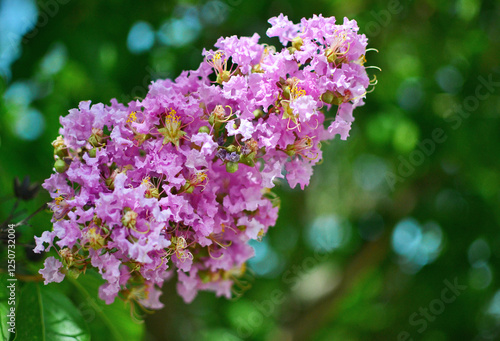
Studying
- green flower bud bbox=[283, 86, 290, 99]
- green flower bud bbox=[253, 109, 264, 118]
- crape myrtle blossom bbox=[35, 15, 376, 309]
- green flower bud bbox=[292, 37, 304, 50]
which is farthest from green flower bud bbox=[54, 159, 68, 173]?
green flower bud bbox=[292, 37, 304, 50]

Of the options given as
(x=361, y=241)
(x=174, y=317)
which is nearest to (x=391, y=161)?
(x=361, y=241)

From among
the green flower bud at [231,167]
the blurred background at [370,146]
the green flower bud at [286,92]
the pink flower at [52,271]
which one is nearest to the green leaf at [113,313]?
the blurred background at [370,146]

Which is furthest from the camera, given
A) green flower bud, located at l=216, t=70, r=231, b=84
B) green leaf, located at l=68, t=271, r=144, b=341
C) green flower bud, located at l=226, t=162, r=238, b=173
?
green leaf, located at l=68, t=271, r=144, b=341

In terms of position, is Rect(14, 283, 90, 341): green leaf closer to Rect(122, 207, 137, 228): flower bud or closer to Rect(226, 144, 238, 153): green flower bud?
Rect(122, 207, 137, 228): flower bud

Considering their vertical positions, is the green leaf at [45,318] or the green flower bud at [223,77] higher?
the green flower bud at [223,77]

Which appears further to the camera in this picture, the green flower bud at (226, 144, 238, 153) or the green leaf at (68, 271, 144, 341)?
the green leaf at (68, 271, 144, 341)

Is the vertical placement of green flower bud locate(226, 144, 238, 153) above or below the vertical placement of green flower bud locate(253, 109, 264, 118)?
below

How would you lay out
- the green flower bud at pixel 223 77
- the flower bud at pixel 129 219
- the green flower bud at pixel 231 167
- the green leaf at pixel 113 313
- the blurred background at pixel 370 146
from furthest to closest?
the blurred background at pixel 370 146
the green leaf at pixel 113 313
the green flower bud at pixel 223 77
the green flower bud at pixel 231 167
the flower bud at pixel 129 219

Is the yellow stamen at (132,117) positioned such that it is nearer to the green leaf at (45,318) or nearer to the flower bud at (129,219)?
the flower bud at (129,219)
